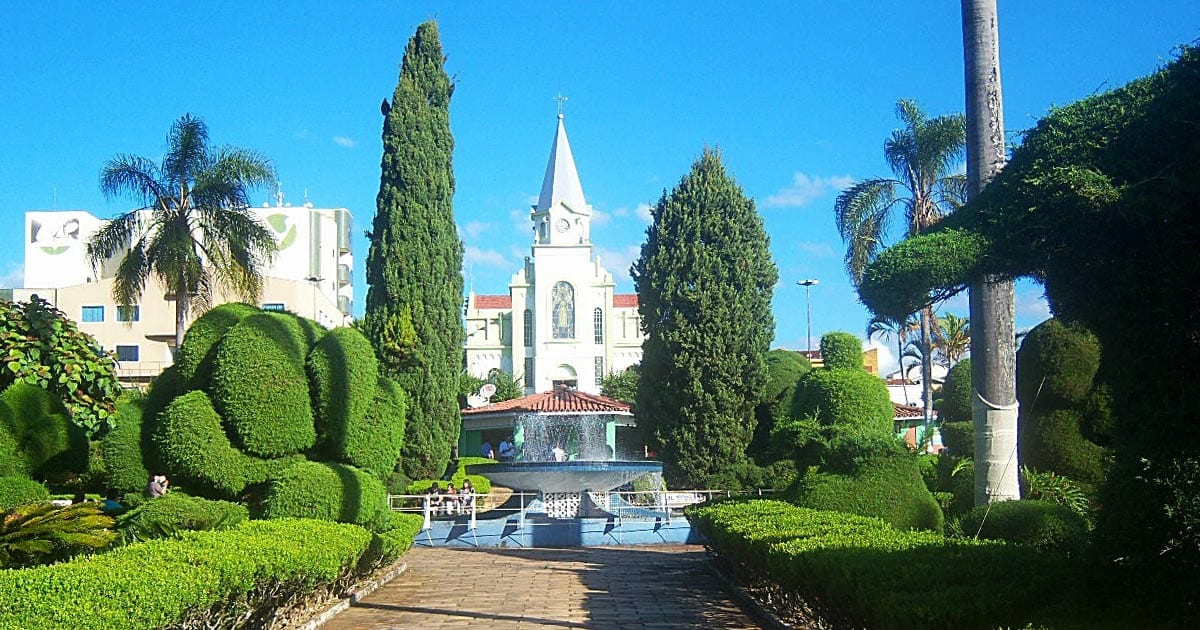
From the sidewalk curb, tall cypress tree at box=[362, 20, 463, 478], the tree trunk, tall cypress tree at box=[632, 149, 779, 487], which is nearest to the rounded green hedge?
tall cypress tree at box=[632, 149, 779, 487]

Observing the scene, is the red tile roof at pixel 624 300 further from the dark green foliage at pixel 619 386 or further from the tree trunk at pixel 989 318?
the tree trunk at pixel 989 318

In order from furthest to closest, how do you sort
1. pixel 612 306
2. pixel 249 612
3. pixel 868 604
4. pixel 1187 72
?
1. pixel 612 306
2. pixel 249 612
3. pixel 868 604
4. pixel 1187 72

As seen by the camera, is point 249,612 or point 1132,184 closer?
point 1132,184

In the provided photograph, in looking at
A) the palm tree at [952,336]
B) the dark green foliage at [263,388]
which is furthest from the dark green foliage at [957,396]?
the palm tree at [952,336]

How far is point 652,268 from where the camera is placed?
2695 cm

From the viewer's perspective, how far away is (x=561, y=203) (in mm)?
73375

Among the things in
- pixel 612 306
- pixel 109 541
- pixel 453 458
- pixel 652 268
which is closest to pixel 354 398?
pixel 109 541

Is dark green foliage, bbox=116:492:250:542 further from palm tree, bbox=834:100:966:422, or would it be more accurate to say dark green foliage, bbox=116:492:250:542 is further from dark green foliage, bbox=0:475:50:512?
palm tree, bbox=834:100:966:422

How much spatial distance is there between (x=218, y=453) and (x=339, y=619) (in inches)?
91.6

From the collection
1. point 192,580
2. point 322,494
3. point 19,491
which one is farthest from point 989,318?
point 19,491

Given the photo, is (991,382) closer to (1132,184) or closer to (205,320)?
(1132,184)

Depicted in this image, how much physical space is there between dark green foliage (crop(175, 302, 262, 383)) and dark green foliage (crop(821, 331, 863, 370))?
11.4 meters

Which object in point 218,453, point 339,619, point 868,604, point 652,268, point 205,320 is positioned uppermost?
point 652,268

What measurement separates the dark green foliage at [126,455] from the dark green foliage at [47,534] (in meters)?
3.59
